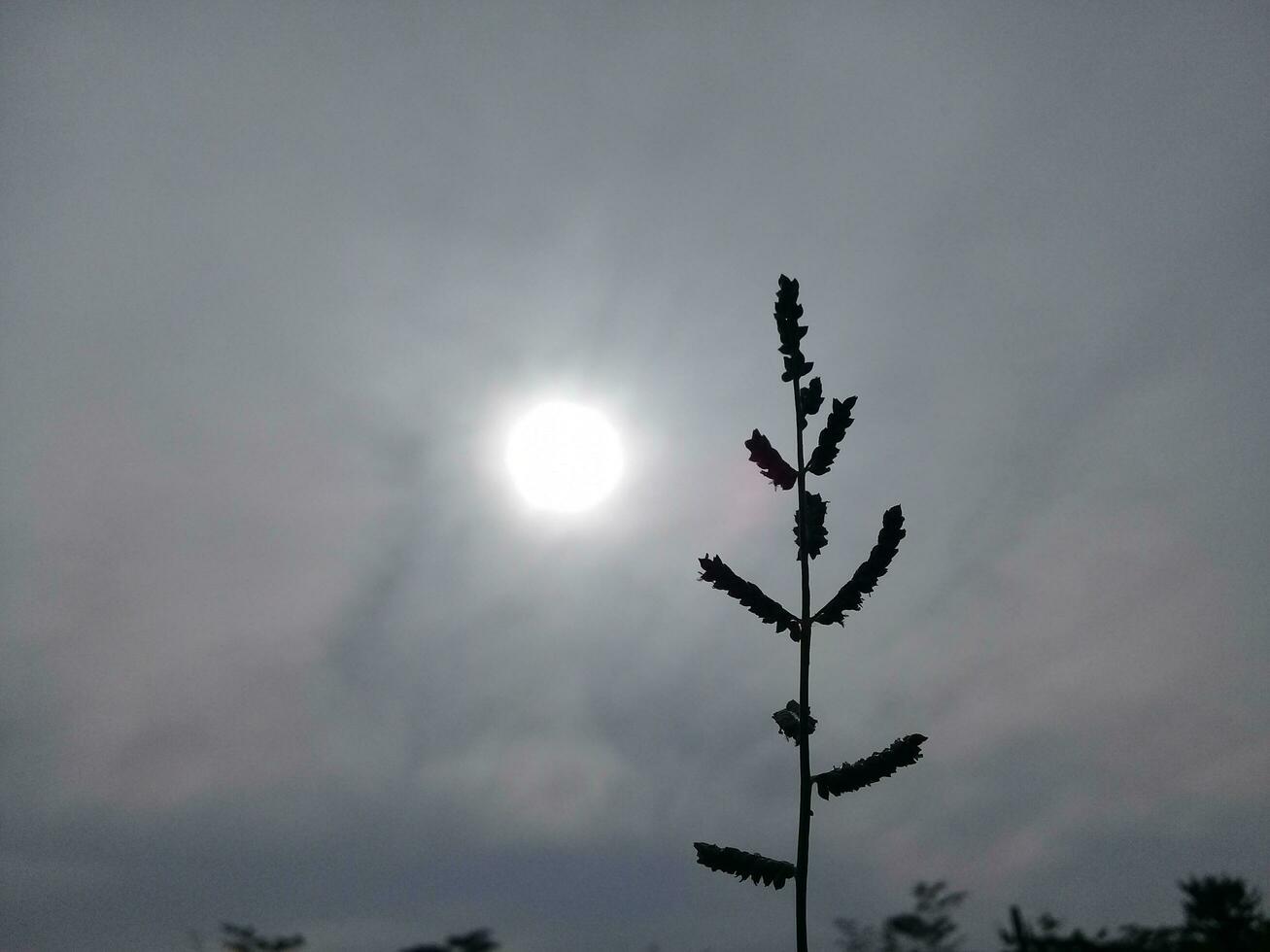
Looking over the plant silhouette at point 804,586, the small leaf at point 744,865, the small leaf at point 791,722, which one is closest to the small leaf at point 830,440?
the plant silhouette at point 804,586

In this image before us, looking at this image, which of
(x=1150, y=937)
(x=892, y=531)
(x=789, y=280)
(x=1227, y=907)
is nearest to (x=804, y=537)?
(x=892, y=531)

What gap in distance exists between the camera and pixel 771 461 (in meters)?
6.16

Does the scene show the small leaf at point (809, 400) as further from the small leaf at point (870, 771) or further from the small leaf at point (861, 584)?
the small leaf at point (870, 771)

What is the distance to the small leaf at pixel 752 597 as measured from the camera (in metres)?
5.75

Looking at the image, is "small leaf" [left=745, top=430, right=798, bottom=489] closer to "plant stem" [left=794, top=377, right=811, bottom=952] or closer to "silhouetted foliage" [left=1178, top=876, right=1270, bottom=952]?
"plant stem" [left=794, top=377, right=811, bottom=952]

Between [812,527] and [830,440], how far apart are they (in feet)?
2.35

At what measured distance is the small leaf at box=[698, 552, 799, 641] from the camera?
5.75 m

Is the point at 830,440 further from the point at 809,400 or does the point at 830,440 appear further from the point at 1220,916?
the point at 1220,916

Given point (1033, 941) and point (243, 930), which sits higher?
point (243, 930)

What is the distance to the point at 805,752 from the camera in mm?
5152

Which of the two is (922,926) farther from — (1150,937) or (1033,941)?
(1033,941)

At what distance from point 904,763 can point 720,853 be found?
1.43m

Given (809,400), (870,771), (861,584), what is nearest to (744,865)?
(870,771)

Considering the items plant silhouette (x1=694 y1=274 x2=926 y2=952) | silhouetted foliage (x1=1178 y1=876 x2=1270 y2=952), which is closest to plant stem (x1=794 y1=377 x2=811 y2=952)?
plant silhouette (x1=694 y1=274 x2=926 y2=952)
